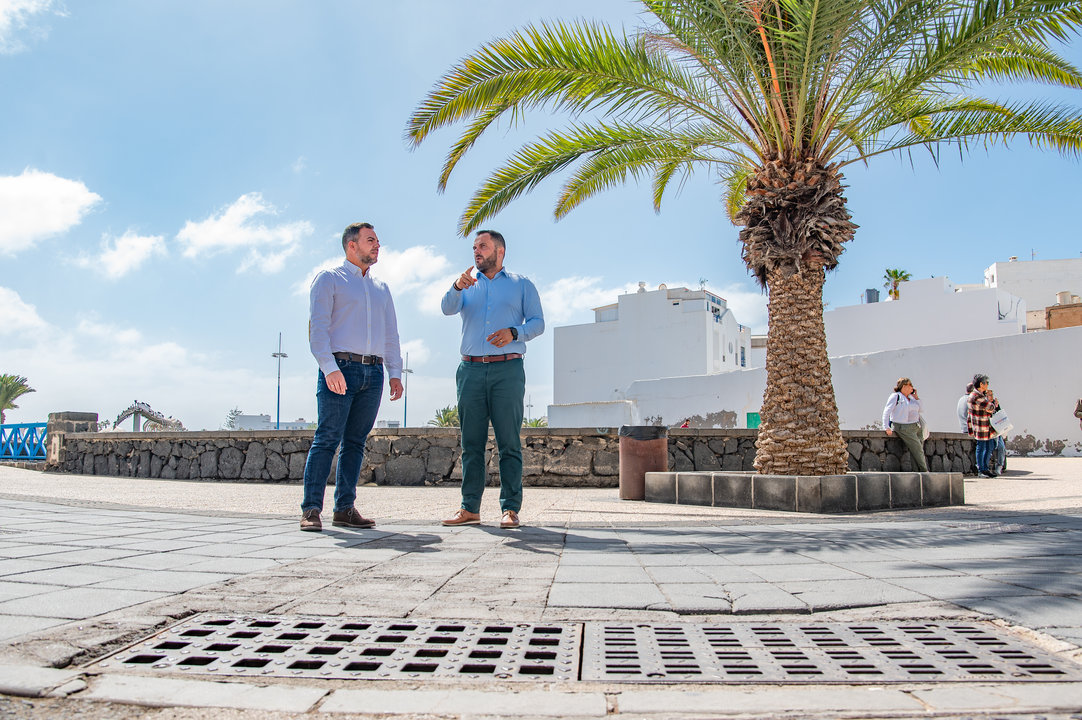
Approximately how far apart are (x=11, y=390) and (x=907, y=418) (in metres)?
56.5

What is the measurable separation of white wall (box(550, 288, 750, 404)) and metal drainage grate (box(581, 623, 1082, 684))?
135 feet

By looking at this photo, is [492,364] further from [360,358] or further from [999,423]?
[999,423]

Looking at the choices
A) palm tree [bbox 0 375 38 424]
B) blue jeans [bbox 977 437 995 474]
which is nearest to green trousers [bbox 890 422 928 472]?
blue jeans [bbox 977 437 995 474]

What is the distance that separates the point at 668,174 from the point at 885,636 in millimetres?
9555

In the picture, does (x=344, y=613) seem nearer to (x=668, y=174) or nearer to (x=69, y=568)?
(x=69, y=568)

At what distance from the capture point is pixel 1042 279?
131ft

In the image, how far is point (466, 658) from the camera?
1.86 metres

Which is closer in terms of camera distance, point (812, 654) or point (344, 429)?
point (812, 654)

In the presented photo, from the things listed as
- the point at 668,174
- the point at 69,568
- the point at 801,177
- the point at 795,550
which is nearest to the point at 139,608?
the point at 69,568

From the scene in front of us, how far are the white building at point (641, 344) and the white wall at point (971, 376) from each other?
13774mm

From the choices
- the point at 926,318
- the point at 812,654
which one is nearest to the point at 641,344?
the point at 926,318

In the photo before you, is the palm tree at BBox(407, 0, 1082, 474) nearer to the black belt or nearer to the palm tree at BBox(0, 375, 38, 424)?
the black belt

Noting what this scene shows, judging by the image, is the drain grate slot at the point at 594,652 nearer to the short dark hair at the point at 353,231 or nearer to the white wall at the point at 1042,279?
the short dark hair at the point at 353,231

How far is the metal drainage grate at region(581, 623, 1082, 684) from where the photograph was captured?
1.74 m
